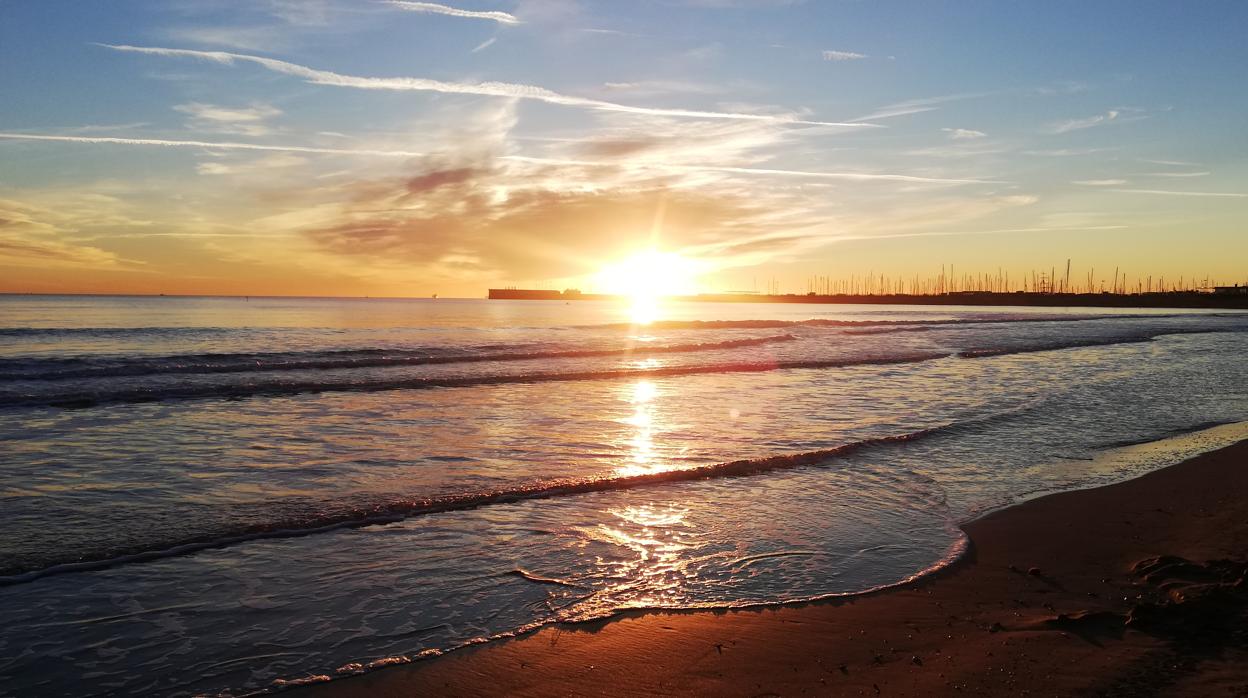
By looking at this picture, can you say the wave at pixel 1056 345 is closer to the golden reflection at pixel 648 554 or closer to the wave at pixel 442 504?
the wave at pixel 442 504

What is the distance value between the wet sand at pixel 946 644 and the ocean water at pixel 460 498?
1.17ft

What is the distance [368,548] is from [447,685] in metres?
3.00

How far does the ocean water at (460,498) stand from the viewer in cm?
539

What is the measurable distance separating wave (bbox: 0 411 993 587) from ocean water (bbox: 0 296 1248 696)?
A: 4cm

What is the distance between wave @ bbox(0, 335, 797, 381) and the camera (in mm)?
24531

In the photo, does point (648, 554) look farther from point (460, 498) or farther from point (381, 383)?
point (381, 383)

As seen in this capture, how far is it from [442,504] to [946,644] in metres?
5.86

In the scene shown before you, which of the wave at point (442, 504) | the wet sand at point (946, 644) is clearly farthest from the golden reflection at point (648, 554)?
the wave at point (442, 504)

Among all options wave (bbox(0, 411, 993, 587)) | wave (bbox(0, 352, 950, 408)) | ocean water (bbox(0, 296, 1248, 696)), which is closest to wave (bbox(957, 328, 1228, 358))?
wave (bbox(0, 352, 950, 408))

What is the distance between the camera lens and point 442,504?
28.5 feet

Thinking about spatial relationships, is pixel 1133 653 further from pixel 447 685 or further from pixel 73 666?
pixel 73 666

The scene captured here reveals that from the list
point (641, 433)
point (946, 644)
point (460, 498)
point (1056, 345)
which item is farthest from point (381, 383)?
point (1056, 345)

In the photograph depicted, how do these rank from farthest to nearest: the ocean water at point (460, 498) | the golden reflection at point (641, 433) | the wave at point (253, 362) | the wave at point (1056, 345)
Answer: the wave at point (1056, 345), the wave at point (253, 362), the golden reflection at point (641, 433), the ocean water at point (460, 498)

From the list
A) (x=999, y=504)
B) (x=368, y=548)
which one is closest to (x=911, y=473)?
(x=999, y=504)
